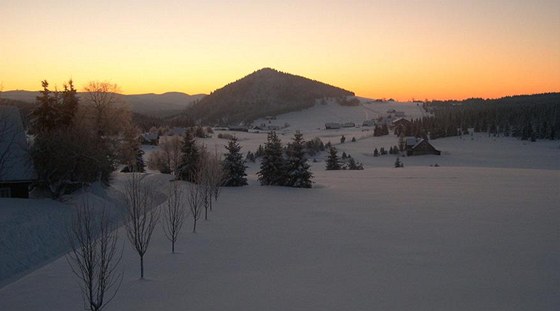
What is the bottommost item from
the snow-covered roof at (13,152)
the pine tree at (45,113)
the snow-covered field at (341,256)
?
the snow-covered field at (341,256)

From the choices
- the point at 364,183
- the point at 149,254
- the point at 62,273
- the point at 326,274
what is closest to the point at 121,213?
the point at 149,254

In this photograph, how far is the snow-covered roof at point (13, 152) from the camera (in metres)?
25.2

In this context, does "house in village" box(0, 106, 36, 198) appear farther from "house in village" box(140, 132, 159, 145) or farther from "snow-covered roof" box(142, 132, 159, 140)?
"snow-covered roof" box(142, 132, 159, 140)

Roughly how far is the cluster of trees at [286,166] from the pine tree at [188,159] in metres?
6.10

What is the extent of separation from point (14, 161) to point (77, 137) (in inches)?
145

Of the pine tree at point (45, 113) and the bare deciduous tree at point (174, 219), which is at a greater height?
the pine tree at point (45, 113)

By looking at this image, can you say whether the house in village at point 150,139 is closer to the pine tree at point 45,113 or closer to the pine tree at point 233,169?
the pine tree at point 233,169

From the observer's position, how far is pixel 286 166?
40906mm

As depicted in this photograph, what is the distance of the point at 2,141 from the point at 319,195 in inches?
848

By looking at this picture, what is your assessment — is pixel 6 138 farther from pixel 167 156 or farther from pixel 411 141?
pixel 411 141

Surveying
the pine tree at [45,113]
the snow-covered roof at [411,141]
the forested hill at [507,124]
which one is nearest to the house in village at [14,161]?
the pine tree at [45,113]

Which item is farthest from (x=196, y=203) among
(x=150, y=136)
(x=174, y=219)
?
(x=150, y=136)

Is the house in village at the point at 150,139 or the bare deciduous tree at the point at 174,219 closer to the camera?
the bare deciduous tree at the point at 174,219

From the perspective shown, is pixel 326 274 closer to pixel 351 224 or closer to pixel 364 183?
pixel 351 224
